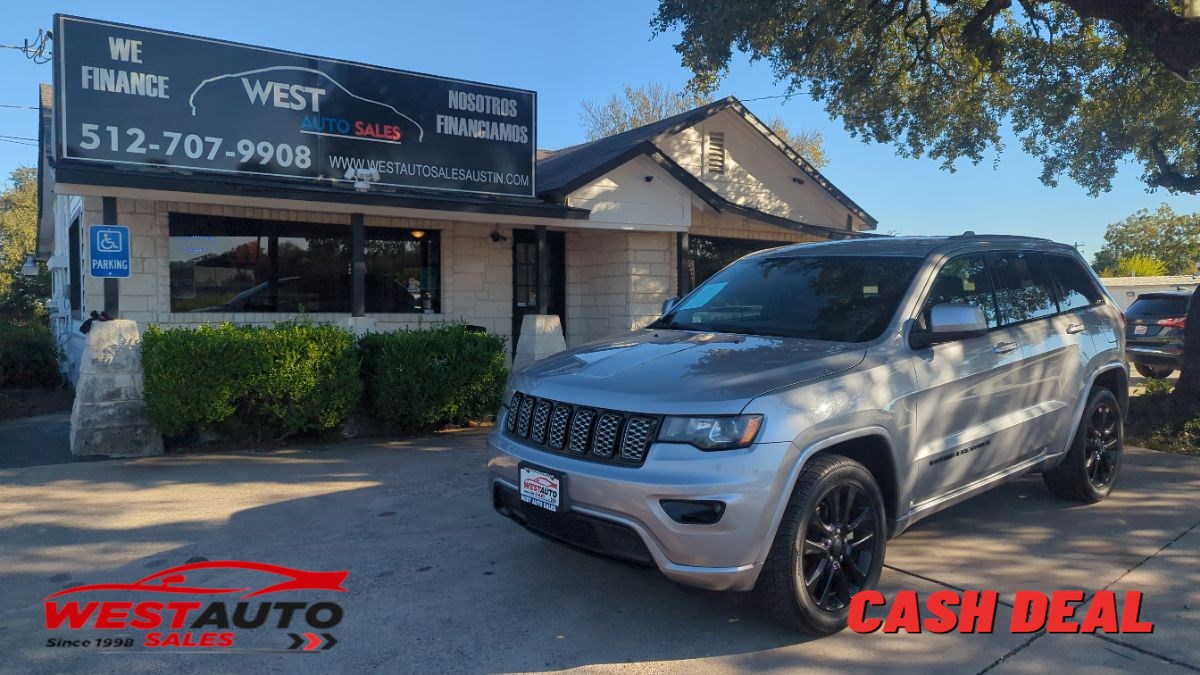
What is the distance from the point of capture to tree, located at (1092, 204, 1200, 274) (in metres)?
45.1

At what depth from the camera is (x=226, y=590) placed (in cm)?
424

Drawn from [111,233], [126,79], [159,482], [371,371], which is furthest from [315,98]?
[159,482]

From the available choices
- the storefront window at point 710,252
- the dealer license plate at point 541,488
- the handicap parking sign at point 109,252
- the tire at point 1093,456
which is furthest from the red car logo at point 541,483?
the storefront window at point 710,252

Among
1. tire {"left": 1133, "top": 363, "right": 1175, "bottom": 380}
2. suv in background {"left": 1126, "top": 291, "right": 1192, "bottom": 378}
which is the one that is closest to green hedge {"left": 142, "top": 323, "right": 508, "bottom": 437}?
suv in background {"left": 1126, "top": 291, "right": 1192, "bottom": 378}

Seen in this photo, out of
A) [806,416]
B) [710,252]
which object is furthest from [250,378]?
[710,252]

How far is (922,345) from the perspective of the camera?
4.18 m

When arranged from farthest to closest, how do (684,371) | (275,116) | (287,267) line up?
1. (287,267)
2. (275,116)
3. (684,371)

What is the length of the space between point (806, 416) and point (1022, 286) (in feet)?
8.94

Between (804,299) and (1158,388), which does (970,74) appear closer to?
(1158,388)

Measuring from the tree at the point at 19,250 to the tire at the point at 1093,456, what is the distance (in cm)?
2950

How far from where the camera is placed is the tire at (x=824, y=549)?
3.42 metres

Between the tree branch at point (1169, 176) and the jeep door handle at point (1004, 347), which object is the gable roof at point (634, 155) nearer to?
the tree branch at point (1169, 176)

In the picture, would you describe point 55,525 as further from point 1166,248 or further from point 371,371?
point 1166,248

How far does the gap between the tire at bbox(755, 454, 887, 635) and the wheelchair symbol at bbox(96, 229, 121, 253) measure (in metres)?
7.15
